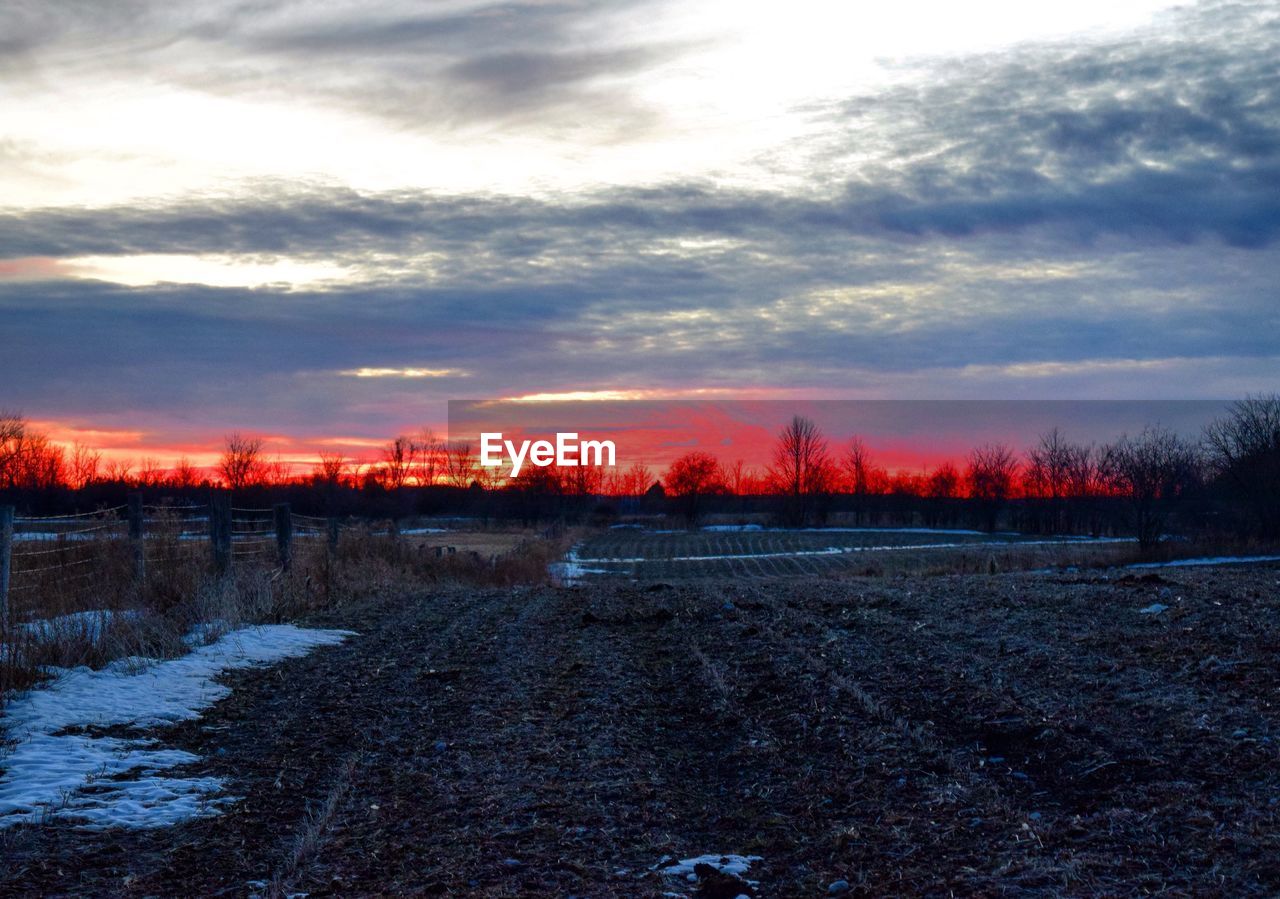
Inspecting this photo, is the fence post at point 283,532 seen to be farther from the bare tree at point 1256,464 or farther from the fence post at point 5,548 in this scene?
the bare tree at point 1256,464

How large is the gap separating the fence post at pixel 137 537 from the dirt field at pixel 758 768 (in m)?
4.98

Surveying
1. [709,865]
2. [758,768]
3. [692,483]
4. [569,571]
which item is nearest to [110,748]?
[758,768]

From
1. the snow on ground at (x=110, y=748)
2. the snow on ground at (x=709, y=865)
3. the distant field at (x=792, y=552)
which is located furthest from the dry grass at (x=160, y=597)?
the distant field at (x=792, y=552)

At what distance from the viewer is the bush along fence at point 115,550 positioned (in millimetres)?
14781

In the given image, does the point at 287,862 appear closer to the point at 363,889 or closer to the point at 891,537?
the point at 363,889

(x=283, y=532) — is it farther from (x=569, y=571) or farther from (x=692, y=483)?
(x=692, y=483)

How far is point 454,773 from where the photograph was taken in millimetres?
7477

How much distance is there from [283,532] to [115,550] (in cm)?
368

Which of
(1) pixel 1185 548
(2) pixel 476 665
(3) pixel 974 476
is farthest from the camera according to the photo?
(3) pixel 974 476

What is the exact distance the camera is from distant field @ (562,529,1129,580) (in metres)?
41.3

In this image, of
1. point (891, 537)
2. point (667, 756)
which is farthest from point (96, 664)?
point (891, 537)

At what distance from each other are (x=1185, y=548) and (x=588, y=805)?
36708 millimetres

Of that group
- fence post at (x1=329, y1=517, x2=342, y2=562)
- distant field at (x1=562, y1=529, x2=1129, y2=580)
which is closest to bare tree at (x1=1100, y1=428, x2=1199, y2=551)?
distant field at (x1=562, y1=529, x2=1129, y2=580)

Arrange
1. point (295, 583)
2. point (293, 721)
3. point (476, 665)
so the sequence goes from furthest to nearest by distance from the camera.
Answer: point (295, 583)
point (476, 665)
point (293, 721)
